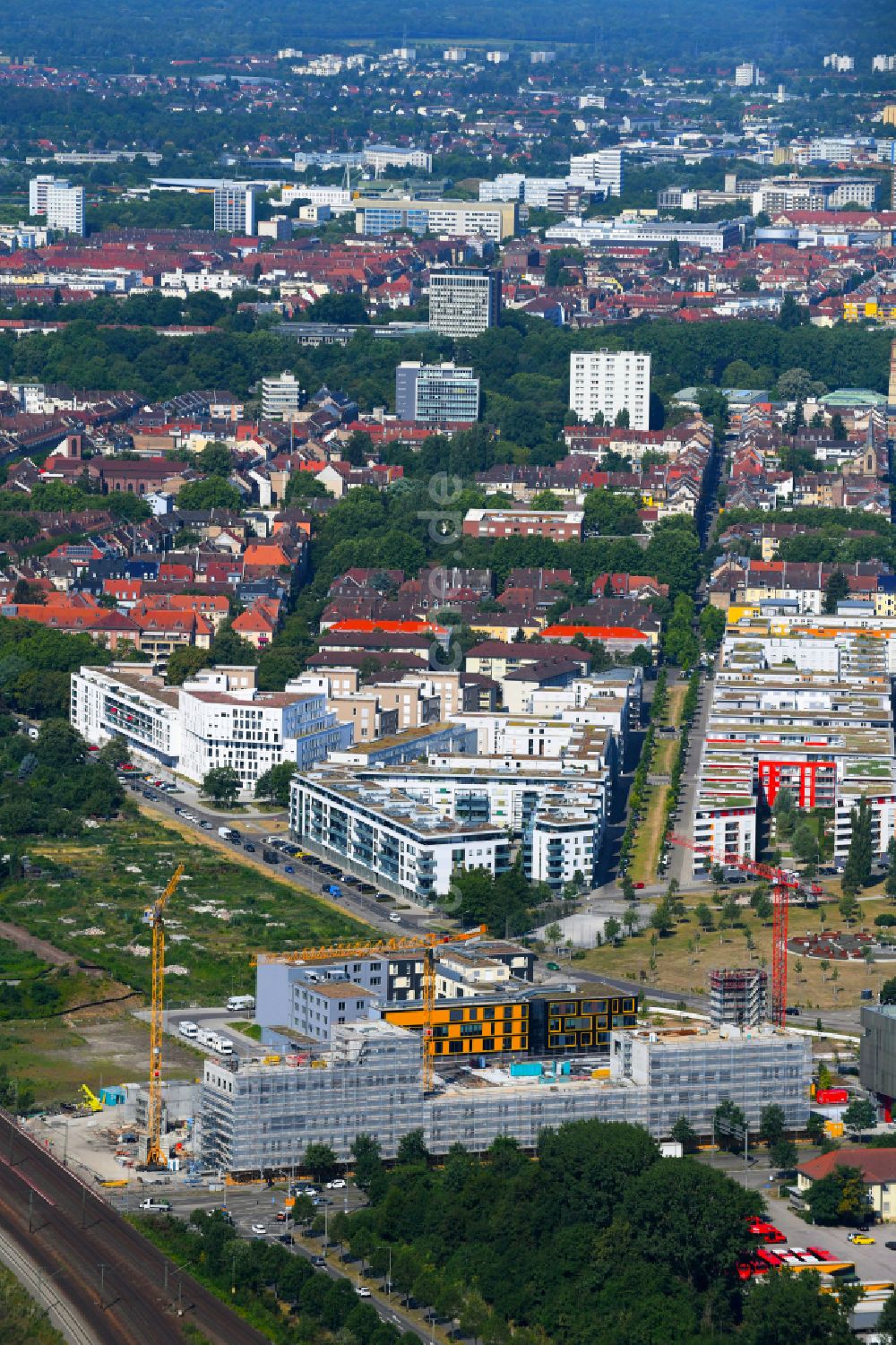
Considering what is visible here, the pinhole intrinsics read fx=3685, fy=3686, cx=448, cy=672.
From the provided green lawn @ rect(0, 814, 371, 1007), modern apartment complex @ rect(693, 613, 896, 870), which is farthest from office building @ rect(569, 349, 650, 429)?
green lawn @ rect(0, 814, 371, 1007)

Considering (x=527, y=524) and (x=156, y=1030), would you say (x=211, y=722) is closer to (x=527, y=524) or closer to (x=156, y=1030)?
(x=156, y=1030)

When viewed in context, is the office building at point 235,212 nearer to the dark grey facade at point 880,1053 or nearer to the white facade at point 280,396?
the white facade at point 280,396

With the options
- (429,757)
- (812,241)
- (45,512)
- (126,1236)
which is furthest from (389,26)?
(126,1236)

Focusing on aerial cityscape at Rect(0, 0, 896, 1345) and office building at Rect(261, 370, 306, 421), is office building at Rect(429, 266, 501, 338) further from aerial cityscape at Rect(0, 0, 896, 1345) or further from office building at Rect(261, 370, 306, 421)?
office building at Rect(261, 370, 306, 421)

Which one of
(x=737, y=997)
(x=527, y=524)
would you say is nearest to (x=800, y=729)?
(x=737, y=997)

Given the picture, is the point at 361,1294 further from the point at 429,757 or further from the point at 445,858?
the point at 429,757
